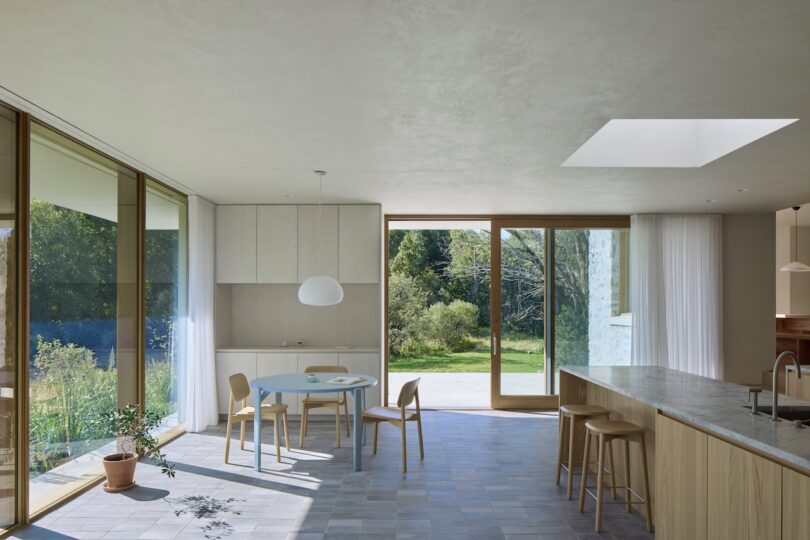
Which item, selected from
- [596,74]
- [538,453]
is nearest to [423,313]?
[538,453]

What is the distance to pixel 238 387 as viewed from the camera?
545 cm

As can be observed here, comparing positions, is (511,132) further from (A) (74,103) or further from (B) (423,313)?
(B) (423,313)

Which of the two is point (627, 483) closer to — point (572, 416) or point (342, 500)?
point (572, 416)

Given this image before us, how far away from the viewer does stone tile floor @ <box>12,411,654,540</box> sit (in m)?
3.70

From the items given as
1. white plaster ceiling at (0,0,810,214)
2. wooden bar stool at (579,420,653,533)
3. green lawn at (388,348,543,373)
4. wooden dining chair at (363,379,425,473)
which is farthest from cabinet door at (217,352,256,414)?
green lawn at (388,348,543,373)

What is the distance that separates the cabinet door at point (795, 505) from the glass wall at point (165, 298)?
200 inches

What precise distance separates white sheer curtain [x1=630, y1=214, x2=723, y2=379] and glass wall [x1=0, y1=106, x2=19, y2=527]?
22.6 feet

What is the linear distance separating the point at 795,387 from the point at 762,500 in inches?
175

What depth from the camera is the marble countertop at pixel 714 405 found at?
7.63 ft

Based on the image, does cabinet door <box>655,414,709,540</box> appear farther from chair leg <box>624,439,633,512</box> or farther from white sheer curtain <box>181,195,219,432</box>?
white sheer curtain <box>181,195,219,432</box>

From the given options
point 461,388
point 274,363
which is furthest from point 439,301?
point 274,363

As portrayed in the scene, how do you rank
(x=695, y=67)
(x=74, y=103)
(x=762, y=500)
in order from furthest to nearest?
(x=74, y=103)
(x=695, y=67)
(x=762, y=500)

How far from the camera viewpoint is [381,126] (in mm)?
3826

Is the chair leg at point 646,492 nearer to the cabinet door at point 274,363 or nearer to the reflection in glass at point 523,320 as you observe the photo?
the reflection in glass at point 523,320
